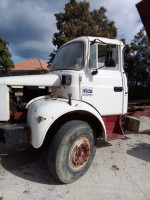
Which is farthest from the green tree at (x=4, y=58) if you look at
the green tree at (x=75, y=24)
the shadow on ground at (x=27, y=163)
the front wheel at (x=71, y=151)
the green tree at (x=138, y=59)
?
the front wheel at (x=71, y=151)

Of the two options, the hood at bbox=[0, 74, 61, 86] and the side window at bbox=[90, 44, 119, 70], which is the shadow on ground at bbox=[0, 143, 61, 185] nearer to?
the hood at bbox=[0, 74, 61, 86]

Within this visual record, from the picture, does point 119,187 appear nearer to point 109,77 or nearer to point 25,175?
point 25,175

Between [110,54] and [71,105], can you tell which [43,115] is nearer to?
[71,105]

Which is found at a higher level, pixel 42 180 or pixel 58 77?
pixel 58 77

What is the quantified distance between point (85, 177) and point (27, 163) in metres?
1.23

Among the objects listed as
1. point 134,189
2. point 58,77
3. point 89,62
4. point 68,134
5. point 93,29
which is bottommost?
point 134,189

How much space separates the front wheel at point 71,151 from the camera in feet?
8.66

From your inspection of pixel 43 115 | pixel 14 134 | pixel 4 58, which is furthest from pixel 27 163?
pixel 4 58

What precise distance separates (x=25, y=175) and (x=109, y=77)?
7.68ft

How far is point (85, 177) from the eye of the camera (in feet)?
9.89

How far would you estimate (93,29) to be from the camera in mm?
16047

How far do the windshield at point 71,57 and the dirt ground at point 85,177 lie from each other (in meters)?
1.94

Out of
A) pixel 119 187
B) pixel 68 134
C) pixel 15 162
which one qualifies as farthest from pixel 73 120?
pixel 15 162

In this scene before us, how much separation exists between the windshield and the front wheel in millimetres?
1078
